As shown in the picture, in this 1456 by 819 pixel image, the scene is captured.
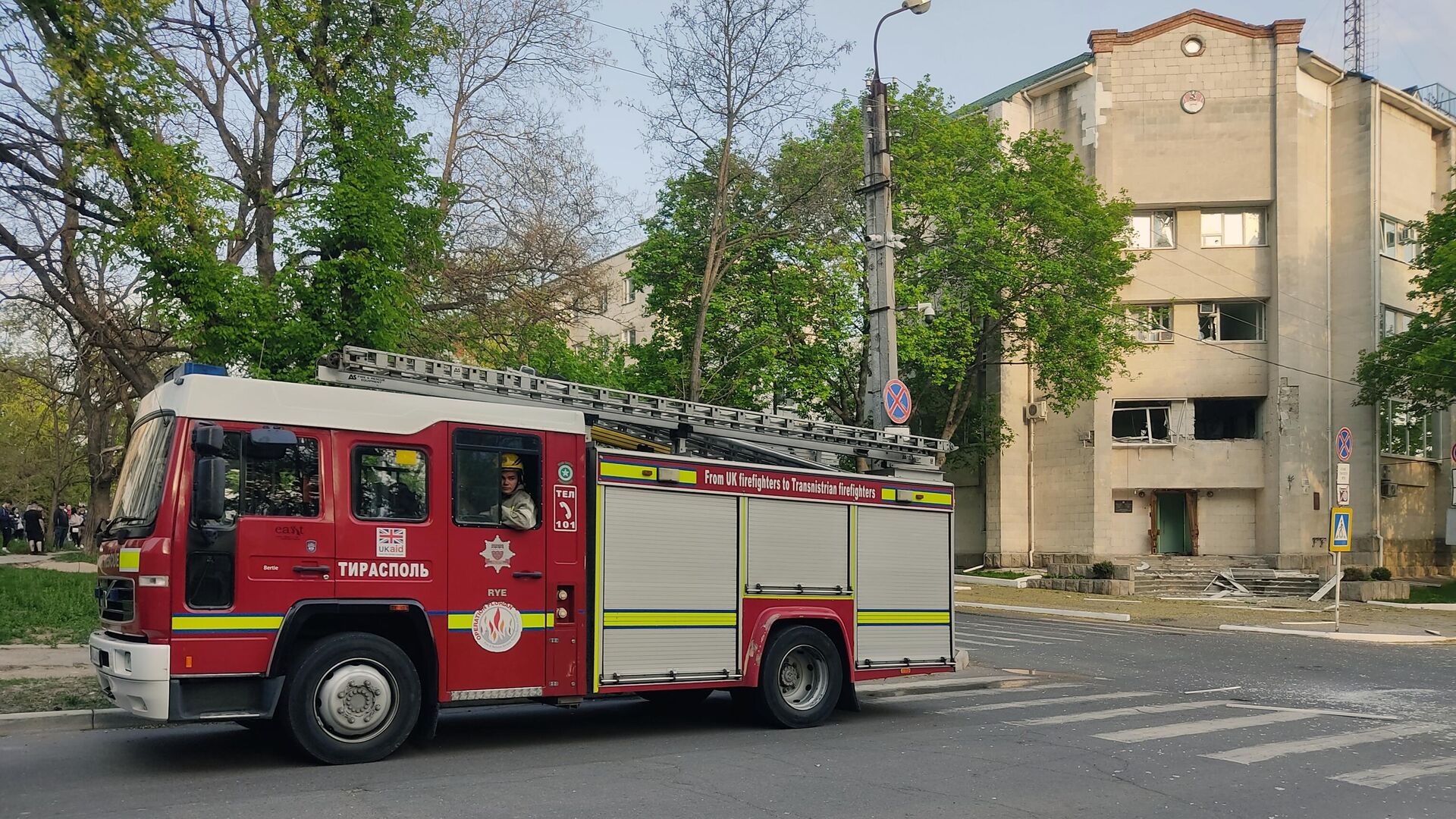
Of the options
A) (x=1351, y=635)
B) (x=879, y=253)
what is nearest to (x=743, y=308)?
(x=879, y=253)

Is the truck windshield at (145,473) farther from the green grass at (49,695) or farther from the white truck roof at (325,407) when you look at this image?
the green grass at (49,695)

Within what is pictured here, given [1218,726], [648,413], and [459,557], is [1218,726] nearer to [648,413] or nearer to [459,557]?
[648,413]

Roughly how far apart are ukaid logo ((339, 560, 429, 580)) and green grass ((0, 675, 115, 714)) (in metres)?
3.36

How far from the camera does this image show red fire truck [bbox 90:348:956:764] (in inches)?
328

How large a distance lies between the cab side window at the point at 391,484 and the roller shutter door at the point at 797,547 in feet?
10.5

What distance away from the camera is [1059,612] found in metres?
28.2

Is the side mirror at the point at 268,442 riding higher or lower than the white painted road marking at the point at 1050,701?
higher

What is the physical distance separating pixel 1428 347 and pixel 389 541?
33.1 meters

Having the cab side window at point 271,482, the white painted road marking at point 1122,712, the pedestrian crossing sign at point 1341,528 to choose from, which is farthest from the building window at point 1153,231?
the cab side window at point 271,482

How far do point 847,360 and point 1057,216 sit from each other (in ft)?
23.2

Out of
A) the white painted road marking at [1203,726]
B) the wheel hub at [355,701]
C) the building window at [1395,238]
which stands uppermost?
the building window at [1395,238]

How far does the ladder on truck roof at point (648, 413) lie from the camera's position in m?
9.55

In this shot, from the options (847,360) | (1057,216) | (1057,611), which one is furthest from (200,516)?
(1057,216)

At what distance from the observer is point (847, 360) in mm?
33844
